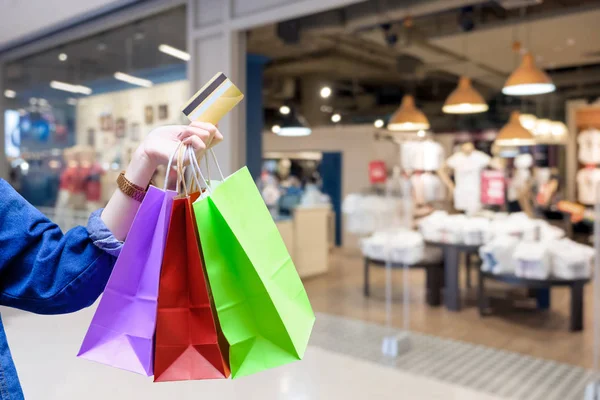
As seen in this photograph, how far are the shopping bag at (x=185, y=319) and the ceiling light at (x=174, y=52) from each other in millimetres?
3287

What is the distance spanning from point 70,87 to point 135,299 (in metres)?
5.46

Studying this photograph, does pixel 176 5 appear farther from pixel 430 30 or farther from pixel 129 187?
pixel 129 187

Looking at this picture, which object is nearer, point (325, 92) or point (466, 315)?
point (466, 315)

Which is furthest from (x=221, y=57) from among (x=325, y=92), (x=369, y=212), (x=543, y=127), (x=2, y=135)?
(x=2, y=135)

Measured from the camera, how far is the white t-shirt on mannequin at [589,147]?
3953mm

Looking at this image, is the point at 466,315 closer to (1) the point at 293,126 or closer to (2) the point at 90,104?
(1) the point at 293,126

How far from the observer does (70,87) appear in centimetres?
561

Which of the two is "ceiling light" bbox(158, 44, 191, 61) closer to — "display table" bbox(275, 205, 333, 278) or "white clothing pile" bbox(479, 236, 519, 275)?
"display table" bbox(275, 205, 333, 278)

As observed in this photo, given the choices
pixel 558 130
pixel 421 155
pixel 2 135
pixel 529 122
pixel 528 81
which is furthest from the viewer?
pixel 2 135

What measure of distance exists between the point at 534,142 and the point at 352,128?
1.57 metres

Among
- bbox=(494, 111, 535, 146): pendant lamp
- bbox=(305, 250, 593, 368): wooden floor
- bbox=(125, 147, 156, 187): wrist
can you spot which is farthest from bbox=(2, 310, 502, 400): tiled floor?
bbox=(494, 111, 535, 146): pendant lamp

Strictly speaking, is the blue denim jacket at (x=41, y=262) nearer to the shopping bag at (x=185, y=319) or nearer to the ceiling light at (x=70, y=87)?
the shopping bag at (x=185, y=319)

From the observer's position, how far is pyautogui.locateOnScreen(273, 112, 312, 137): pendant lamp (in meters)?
5.06

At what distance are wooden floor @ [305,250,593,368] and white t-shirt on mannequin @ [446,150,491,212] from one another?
2.28ft
